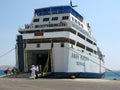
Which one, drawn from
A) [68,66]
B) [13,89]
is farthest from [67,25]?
[13,89]

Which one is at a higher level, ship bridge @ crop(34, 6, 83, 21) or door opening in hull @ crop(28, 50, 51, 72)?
ship bridge @ crop(34, 6, 83, 21)

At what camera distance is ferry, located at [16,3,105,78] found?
92.2 ft

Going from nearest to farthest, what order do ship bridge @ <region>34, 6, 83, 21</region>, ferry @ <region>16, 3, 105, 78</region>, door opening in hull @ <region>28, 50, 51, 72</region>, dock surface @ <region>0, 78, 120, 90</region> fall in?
dock surface @ <region>0, 78, 120, 90</region> < ferry @ <region>16, 3, 105, 78</region> < door opening in hull @ <region>28, 50, 51, 72</region> < ship bridge @ <region>34, 6, 83, 21</region>

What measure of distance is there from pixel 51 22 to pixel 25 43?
5252 mm

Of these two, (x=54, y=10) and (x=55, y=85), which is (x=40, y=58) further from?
(x=55, y=85)

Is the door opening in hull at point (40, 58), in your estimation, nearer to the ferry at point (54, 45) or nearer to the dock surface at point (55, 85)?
the ferry at point (54, 45)

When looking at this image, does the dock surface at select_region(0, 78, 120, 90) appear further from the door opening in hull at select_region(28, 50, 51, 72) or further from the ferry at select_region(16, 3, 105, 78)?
the door opening in hull at select_region(28, 50, 51, 72)

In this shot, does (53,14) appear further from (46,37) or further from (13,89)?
(13,89)

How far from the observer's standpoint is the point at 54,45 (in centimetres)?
2841

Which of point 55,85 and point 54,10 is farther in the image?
point 54,10

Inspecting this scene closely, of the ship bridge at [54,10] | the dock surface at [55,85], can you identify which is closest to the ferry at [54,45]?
the ship bridge at [54,10]

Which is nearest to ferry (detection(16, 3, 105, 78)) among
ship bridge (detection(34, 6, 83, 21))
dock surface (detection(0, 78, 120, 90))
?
ship bridge (detection(34, 6, 83, 21))

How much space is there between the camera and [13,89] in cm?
1372

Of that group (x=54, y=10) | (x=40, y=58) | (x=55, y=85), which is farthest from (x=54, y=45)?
(x=55, y=85)
